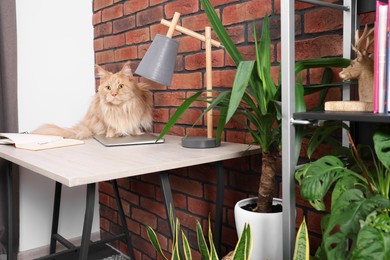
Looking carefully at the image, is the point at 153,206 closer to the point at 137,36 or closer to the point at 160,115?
the point at 160,115

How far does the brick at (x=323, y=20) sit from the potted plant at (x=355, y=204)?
47 cm

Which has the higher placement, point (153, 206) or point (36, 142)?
point (36, 142)

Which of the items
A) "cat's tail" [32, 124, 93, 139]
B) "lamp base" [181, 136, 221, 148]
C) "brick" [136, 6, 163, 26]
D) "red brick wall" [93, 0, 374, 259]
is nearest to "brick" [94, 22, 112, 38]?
"red brick wall" [93, 0, 374, 259]

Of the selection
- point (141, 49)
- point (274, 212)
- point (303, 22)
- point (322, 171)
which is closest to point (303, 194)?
point (322, 171)

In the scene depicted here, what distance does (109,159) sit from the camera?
1219mm

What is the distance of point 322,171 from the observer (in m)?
0.88

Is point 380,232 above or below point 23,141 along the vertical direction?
below

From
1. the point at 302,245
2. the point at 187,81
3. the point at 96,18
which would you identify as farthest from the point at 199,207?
the point at 96,18

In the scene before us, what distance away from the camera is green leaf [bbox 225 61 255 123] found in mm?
950

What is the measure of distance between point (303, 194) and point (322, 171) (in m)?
0.07

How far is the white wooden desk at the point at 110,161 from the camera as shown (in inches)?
40.8

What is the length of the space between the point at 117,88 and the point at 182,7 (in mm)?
478

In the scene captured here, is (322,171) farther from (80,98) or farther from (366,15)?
(80,98)

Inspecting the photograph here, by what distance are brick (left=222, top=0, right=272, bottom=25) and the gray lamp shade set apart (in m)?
0.33
